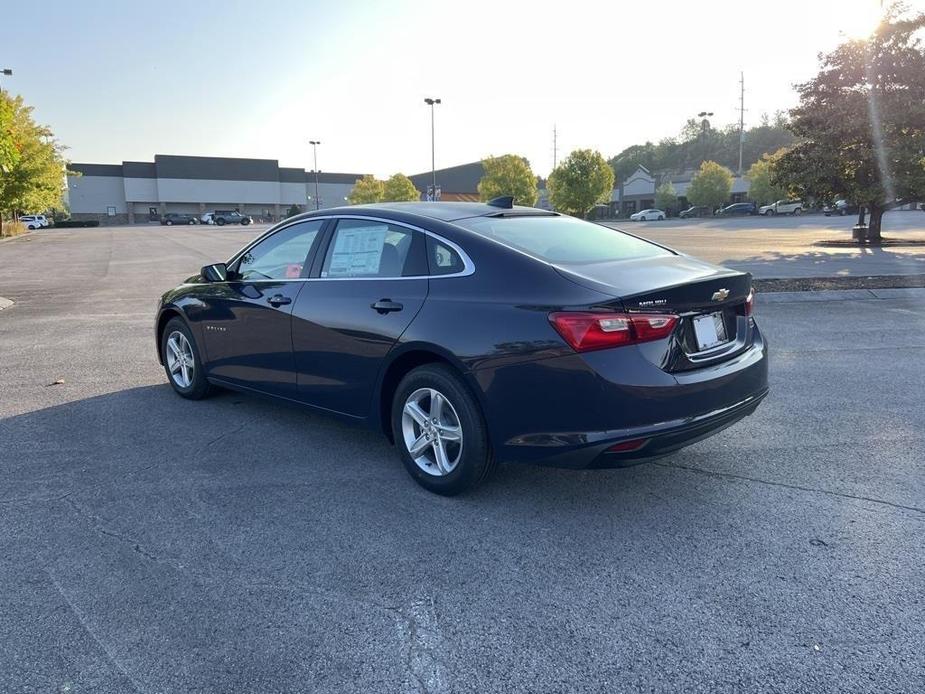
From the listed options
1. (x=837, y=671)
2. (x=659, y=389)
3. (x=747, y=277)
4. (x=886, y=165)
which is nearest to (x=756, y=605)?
(x=837, y=671)

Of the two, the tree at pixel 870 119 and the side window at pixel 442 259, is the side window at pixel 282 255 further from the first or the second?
the tree at pixel 870 119

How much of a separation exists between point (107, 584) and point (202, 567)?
1.30 feet

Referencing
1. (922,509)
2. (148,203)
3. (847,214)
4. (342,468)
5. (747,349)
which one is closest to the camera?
(922,509)

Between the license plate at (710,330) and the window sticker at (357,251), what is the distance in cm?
194

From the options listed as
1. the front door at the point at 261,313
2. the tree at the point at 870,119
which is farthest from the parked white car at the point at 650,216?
the front door at the point at 261,313

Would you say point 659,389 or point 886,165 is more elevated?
point 886,165

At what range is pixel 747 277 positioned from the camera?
411cm

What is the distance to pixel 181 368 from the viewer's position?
6.05m

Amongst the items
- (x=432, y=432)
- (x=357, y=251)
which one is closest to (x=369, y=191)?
(x=357, y=251)

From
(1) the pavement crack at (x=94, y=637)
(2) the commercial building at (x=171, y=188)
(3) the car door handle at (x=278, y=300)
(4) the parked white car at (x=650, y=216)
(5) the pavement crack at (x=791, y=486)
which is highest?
(2) the commercial building at (x=171, y=188)

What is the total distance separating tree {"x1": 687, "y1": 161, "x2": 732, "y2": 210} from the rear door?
7518cm

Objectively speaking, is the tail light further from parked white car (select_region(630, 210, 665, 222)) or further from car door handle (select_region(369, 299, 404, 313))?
parked white car (select_region(630, 210, 665, 222))

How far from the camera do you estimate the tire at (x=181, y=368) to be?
19.0 feet

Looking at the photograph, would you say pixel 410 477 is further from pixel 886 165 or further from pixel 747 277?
pixel 886 165
